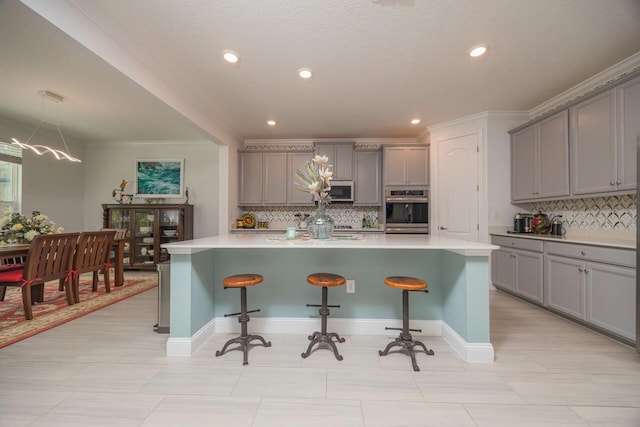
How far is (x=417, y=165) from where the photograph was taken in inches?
174

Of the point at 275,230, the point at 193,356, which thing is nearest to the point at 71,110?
the point at 275,230

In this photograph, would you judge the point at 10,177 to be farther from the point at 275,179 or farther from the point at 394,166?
the point at 394,166

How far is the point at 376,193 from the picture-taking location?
4.66 m

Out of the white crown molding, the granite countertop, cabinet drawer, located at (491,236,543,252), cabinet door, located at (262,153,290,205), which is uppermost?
the white crown molding

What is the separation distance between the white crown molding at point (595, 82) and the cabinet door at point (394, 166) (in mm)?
1847

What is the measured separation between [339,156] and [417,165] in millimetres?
1351

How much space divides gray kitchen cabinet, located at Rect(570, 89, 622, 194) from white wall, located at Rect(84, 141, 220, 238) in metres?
5.42

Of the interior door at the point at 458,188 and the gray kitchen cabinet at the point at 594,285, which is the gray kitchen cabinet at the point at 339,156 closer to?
the interior door at the point at 458,188

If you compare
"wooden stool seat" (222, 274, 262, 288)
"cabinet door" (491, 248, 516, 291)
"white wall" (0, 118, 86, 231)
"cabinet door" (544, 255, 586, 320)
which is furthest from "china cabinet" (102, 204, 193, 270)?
"cabinet door" (544, 255, 586, 320)

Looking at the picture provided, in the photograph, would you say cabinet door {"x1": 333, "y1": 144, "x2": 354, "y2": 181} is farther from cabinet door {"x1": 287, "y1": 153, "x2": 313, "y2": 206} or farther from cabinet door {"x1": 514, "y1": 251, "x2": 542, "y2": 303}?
cabinet door {"x1": 514, "y1": 251, "x2": 542, "y2": 303}

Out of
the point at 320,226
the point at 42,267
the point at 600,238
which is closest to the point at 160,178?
the point at 42,267

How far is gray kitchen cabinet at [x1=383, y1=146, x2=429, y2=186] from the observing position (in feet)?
14.5

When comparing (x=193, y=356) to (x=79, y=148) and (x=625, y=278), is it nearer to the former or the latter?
(x=625, y=278)

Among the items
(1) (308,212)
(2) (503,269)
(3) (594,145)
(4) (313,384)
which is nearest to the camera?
(4) (313,384)
